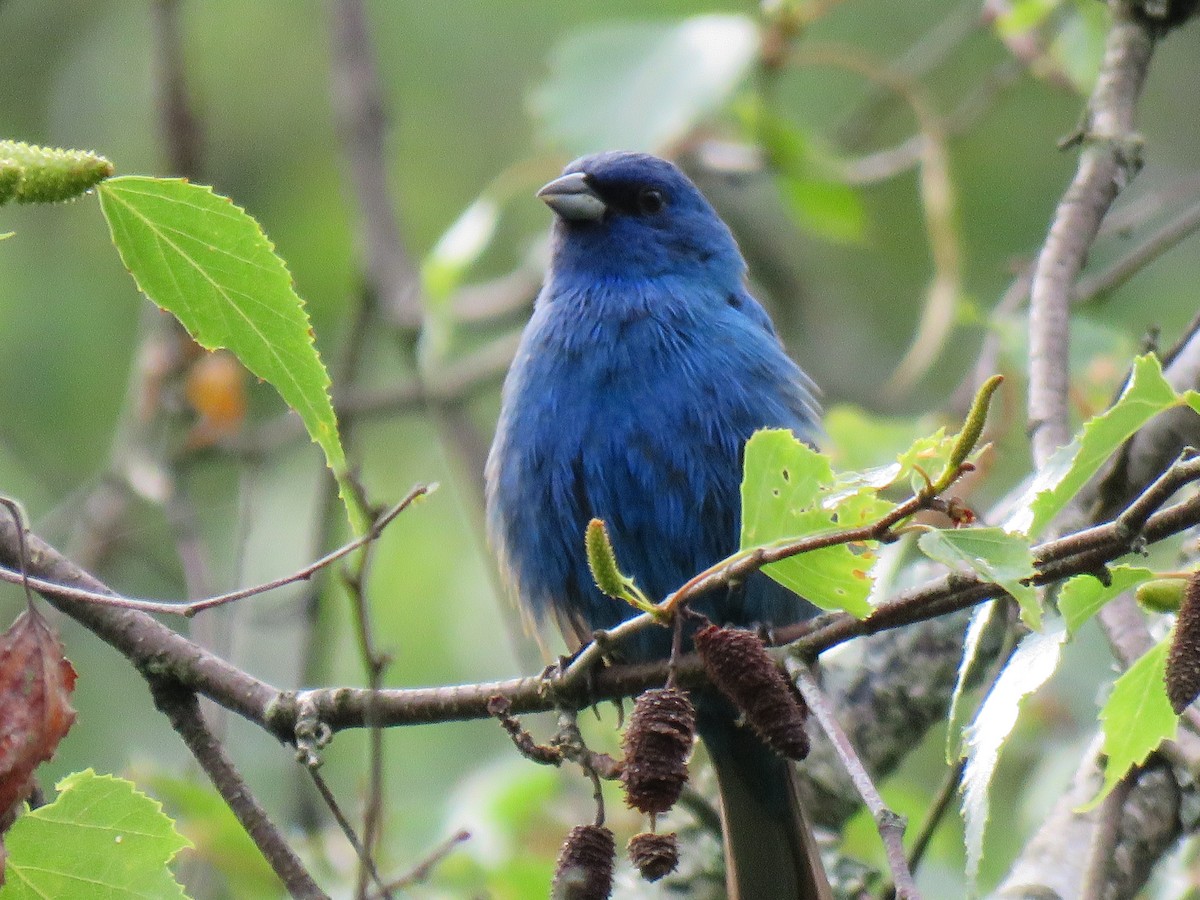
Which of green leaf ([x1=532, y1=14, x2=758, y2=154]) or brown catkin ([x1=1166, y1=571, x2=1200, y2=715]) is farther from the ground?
green leaf ([x1=532, y1=14, x2=758, y2=154])

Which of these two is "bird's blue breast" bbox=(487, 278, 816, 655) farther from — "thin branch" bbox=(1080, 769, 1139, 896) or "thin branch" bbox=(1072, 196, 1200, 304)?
"thin branch" bbox=(1080, 769, 1139, 896)

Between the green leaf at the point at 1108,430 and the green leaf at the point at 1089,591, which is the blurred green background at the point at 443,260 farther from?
the green leaf at the point at 1108,430

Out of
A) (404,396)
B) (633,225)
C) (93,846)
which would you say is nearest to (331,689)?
(93,846)

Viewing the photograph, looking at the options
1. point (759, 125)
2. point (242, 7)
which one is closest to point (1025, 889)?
point (759, 125)

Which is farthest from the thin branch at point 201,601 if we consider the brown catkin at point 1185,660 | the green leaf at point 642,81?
the green leaf at point 642,81

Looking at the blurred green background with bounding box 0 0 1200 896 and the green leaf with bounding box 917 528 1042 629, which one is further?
the blurred green background with bounding box 0 0 1200 896

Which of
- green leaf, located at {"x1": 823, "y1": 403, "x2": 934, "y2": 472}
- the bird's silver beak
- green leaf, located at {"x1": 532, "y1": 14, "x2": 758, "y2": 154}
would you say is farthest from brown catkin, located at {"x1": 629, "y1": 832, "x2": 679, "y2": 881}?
green leaf, located at {"x1": 532, "y1": 14, "x2": 758, "y2": 154}
